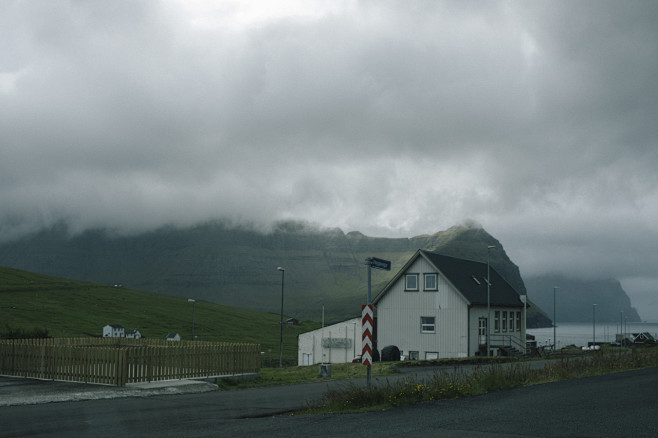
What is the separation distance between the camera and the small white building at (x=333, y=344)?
65375 millimetres

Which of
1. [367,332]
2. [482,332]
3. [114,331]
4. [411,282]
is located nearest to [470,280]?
[482,332]

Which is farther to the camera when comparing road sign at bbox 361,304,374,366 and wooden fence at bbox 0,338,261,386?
wooden fence at bbox 0,338,261,386

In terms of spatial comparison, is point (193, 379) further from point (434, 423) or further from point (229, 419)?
point (434, 423)

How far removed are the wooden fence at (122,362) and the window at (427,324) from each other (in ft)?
91.6

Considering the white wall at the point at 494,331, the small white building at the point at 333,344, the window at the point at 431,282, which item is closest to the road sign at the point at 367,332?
the white wall at the point at 494,331

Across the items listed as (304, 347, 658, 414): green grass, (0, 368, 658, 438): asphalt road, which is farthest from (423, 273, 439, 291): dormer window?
(0, 368, 658, 438): asphalt road

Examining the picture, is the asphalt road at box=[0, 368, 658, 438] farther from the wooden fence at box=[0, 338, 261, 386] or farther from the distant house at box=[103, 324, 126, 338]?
the distant house at box=[103, 324, 126, 338]

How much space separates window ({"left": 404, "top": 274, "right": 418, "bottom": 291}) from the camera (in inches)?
2201

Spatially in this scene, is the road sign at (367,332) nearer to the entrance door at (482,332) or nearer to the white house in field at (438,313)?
the white house in field at (438,313)

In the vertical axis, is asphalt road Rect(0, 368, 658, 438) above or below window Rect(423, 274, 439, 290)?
below

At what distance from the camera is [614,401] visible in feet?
54.0

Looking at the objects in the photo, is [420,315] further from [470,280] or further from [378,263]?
[378,263]

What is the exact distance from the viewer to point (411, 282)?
184ft

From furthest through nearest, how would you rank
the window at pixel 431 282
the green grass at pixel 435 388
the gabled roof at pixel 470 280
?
1. the window at pixel 431 282
2. the gabled roof at pixel 470 280
3. the green grass at pixel 435 388
